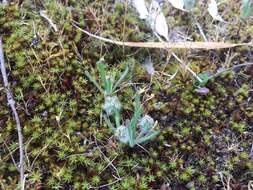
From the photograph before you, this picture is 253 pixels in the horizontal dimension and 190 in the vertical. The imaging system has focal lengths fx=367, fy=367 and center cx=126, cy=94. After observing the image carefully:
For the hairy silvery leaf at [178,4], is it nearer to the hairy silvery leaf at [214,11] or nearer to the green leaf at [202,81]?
the hairy silvery leaf at [214,11]

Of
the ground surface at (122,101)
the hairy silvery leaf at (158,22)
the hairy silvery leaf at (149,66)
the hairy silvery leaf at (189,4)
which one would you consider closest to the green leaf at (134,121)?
the ground surface at (122,101)

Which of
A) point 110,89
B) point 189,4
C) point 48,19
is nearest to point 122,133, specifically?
point 110,89

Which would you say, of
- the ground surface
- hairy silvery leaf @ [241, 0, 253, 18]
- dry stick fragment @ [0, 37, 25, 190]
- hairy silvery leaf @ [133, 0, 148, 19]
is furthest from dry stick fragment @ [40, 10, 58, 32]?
hairy silvery leaf @ [241, 0, 253, 18]

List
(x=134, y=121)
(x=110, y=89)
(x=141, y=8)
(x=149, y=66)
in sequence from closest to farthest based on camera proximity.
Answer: (x=134, y=121), (x=110, y=89), (x=149, y=66), (x=141, y=8)

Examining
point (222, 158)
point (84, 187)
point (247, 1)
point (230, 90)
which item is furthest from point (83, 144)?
point (247, 1)

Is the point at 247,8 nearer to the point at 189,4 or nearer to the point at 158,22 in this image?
the point at 189,4

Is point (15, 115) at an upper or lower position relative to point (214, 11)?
lower

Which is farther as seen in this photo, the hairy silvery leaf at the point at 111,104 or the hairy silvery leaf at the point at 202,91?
the hairy silvery leaf at the point at 202,91
